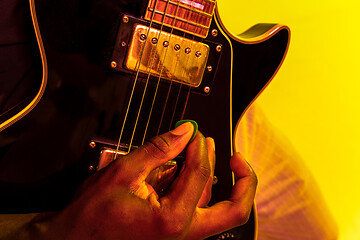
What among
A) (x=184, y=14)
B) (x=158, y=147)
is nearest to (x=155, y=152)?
(x=158, y=147)

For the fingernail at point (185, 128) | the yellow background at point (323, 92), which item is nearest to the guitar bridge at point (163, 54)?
the fingernail at point (185, 128)

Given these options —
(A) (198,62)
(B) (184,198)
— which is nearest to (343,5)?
(A) (198,62)

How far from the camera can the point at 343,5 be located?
0.95 m

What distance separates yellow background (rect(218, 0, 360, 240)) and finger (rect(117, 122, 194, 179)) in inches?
20.5

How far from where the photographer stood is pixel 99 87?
541mm

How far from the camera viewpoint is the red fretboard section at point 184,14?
558mm

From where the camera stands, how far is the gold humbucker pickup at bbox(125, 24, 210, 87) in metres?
0.55

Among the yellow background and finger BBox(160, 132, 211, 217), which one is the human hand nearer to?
finger BBox(160, 132, 211, 217)

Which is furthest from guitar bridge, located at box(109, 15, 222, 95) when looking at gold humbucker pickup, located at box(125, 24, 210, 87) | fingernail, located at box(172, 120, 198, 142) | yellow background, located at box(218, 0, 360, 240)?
yellow background, located at box(218, 0, 360, 240)

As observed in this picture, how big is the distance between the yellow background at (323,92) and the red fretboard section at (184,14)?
0.28m

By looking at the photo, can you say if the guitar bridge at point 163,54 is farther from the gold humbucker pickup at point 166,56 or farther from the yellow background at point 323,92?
the yellow background at point 323,92

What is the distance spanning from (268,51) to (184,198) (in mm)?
407

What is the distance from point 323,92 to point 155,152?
0.74 m

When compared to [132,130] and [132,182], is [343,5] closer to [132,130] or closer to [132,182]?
[132,130]
